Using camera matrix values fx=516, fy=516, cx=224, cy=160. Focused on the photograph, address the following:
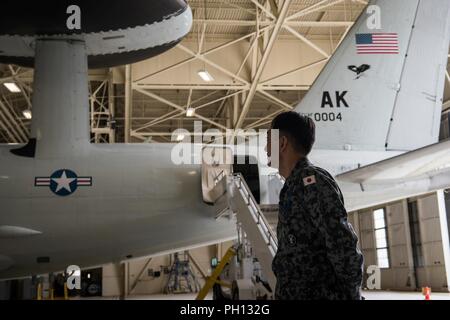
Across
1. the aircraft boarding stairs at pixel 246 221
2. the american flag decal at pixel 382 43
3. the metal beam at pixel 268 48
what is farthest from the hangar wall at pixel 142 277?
the american flag decal at pixel 382 43

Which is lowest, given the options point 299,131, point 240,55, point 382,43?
point 299,131

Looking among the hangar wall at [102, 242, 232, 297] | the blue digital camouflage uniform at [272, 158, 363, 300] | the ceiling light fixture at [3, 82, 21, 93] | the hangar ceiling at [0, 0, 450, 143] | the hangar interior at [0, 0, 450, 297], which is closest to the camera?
the blue digital camouflage uniform at [272, 158, 363, 300]

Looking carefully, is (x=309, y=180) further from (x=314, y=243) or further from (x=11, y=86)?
(x=11, y=86)

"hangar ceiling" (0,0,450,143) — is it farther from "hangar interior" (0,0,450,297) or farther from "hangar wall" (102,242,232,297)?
"hangar wall" (102,242,232,297)

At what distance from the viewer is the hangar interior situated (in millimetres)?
18250

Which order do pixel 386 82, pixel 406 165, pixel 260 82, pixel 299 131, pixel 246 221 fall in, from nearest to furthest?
1. pixel 299 131
2. pixel 406 165
3. pixel 246 221
4. pixel 386 82
5. pixel 260 82

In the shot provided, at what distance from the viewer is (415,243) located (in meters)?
24.0

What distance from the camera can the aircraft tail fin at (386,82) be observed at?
10.0 m

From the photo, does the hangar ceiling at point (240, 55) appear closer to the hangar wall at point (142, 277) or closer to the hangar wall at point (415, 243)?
the hangar wall at point (415, 243)

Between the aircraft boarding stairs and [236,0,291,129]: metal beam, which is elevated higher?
[236,0,291,129]: metal beam

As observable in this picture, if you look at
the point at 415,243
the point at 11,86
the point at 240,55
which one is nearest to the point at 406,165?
the point at 240,55

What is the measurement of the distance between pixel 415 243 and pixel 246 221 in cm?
1851

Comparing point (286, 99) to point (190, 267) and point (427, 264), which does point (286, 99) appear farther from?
point (190, 267)

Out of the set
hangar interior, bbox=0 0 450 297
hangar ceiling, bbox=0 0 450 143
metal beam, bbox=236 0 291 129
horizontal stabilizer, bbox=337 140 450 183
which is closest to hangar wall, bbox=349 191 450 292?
hangar interior, bbox=0 0 450 297
